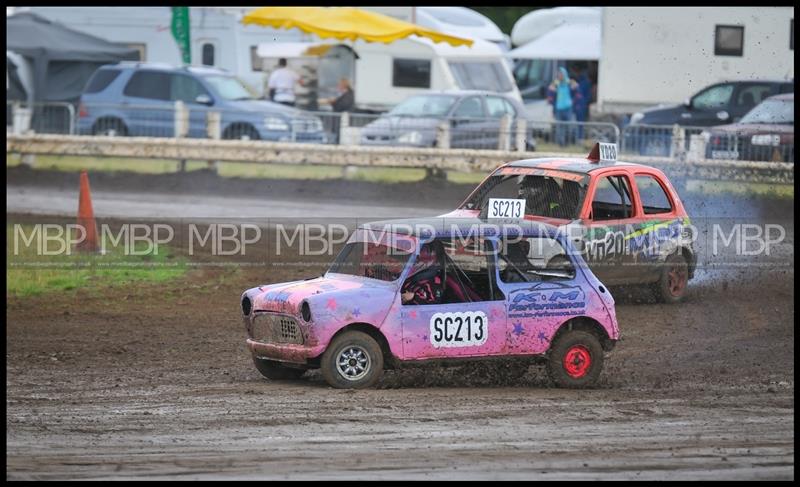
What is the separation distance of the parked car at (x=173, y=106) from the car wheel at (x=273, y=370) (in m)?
14.5

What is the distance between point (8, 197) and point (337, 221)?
6.22 meters

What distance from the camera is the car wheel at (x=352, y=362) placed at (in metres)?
9.07

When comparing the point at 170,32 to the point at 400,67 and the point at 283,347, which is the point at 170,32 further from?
the point at 283,347

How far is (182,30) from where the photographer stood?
3228 centimetres

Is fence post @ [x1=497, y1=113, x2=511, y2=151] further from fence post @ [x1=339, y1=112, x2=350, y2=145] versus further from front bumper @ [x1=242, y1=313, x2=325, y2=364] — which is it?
front bumper @ [x1=242, y1=313, x2=325, y2=364]

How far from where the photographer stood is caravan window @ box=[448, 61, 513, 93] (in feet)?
99.3

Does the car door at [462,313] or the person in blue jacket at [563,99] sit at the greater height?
the person in blue jacket at [563,99]

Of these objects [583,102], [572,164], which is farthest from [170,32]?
[572,164]

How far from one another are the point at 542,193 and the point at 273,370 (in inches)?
174

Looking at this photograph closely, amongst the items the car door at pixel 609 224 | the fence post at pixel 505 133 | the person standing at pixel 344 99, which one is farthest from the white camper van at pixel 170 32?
the car door at pixel 609 224

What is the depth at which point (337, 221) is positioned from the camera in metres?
19.2

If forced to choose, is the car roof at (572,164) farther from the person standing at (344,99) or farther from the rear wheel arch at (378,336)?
the person standing at (344,99)

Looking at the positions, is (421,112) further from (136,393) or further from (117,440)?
(117,440)

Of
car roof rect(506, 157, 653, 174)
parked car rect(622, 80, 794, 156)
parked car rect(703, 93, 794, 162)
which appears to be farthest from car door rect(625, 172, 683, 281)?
parked car rect(622, 80, 794, 156)
